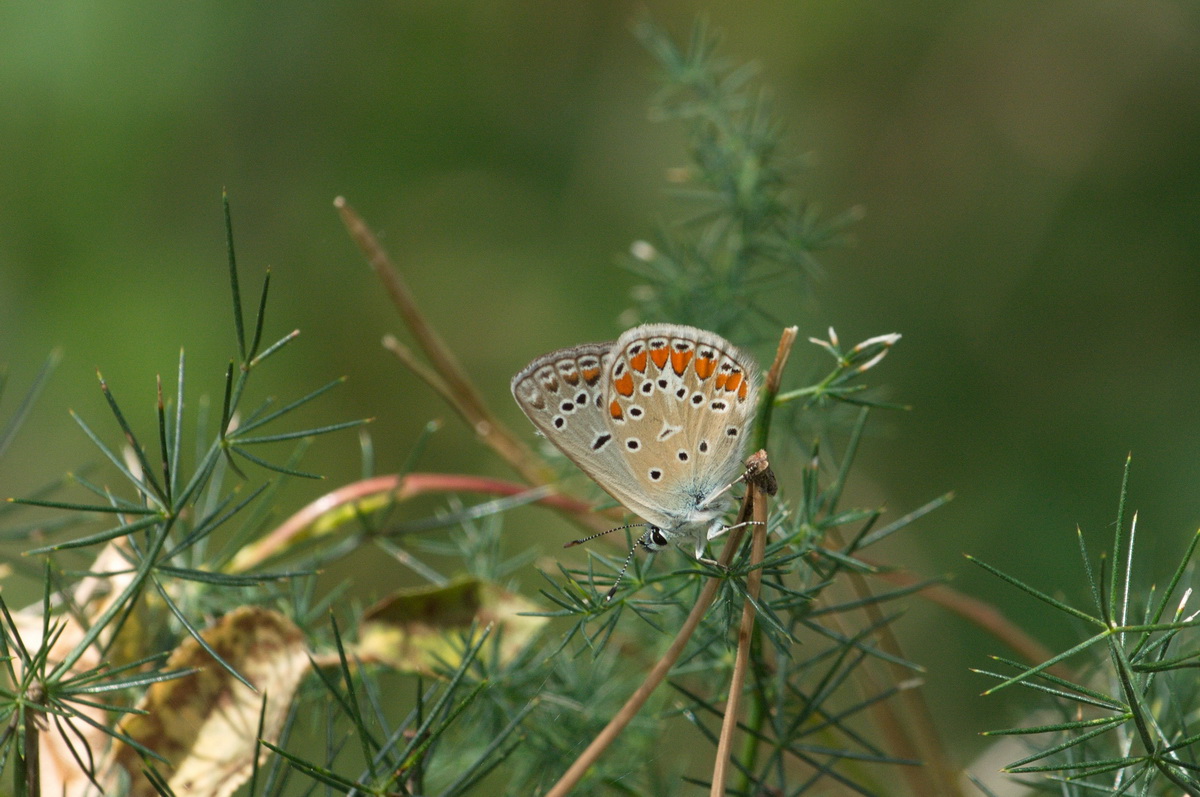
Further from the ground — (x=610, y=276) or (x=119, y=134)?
(x=119, y=134)

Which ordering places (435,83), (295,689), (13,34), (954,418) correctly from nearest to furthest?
1. (295,689)
2. (13,34)
3. (954,418)
4. (435,83)

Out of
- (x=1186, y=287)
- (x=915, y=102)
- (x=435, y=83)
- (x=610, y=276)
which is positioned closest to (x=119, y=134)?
(x=435, y=83)

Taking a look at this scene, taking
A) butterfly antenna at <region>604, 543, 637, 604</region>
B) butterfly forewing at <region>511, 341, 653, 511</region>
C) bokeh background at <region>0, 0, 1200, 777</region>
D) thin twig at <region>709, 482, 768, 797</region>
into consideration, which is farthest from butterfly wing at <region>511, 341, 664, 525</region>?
bokeh background at <region>0, 0, 1200, 777</region>

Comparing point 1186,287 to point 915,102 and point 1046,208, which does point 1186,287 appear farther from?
point 915,102

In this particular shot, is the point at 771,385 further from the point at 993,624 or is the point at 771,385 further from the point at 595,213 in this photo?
the point at 595,213

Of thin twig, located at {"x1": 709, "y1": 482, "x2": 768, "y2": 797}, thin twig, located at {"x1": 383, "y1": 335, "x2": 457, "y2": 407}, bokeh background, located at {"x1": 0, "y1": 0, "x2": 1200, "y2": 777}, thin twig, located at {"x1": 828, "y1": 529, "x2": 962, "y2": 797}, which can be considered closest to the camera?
thin twig, located at {"x1": 709, "y1": 482, "x2": 768, "y2": 797}

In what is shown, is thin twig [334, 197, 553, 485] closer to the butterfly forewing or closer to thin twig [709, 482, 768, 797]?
the butterfly forewing

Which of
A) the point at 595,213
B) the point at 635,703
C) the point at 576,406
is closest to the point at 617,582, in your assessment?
the point at 635,703

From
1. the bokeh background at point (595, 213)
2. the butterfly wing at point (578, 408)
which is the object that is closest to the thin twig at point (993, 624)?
the butterfly wing at point (578, 408)

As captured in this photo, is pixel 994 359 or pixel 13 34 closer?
pixel 13 34
